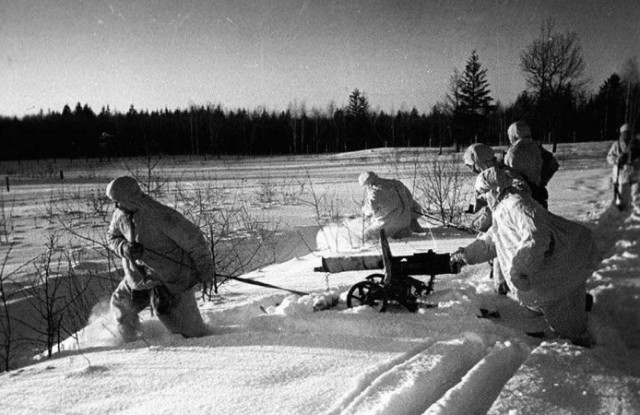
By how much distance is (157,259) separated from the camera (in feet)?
14.0

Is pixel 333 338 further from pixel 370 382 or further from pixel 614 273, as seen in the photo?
pixel 614 273

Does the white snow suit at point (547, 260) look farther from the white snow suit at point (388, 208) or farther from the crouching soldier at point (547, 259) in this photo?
the white snow suit at point (388, 208)

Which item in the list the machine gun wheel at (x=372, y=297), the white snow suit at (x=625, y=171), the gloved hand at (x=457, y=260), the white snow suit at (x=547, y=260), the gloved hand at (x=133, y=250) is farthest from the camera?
the machine gun wheel at (x=372, y=297)

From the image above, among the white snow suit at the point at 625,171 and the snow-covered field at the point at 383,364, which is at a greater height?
the white snow suit at the point at 625,171

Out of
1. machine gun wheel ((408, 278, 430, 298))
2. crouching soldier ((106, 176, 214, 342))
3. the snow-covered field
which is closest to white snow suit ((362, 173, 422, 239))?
machine gun wheel ((408, 278, 430, 298))

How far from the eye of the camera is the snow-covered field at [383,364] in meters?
2.51

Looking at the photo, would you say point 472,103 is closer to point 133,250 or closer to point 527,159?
point 527,159

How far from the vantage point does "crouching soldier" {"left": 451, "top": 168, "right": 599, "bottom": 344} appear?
10.4ft

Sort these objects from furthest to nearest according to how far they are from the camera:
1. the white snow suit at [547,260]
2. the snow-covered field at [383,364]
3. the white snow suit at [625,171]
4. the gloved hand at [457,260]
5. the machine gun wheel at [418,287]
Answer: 1. the machine gun wheel at [418,287]
2. the gloved hand at [457,260]
3. the white snow suit at [547,260]
4. the snow-covered field at [383,364]
5. the white snow suit at [625,171]

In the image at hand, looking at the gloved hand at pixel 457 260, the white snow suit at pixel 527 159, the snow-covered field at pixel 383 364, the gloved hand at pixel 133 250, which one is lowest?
the snow-covered field at pixel 383 364

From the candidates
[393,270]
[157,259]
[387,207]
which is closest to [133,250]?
[157,259]

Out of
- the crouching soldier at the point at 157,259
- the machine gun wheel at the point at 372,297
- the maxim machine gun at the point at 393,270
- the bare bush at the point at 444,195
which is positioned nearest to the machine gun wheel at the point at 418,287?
Answer: the maxim machine gun at the point at 393,270

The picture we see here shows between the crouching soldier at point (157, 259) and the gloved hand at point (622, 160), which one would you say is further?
the crouching soldier at point (157, 259)

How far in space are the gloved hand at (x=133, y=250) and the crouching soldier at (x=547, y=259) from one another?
9.99 feet
